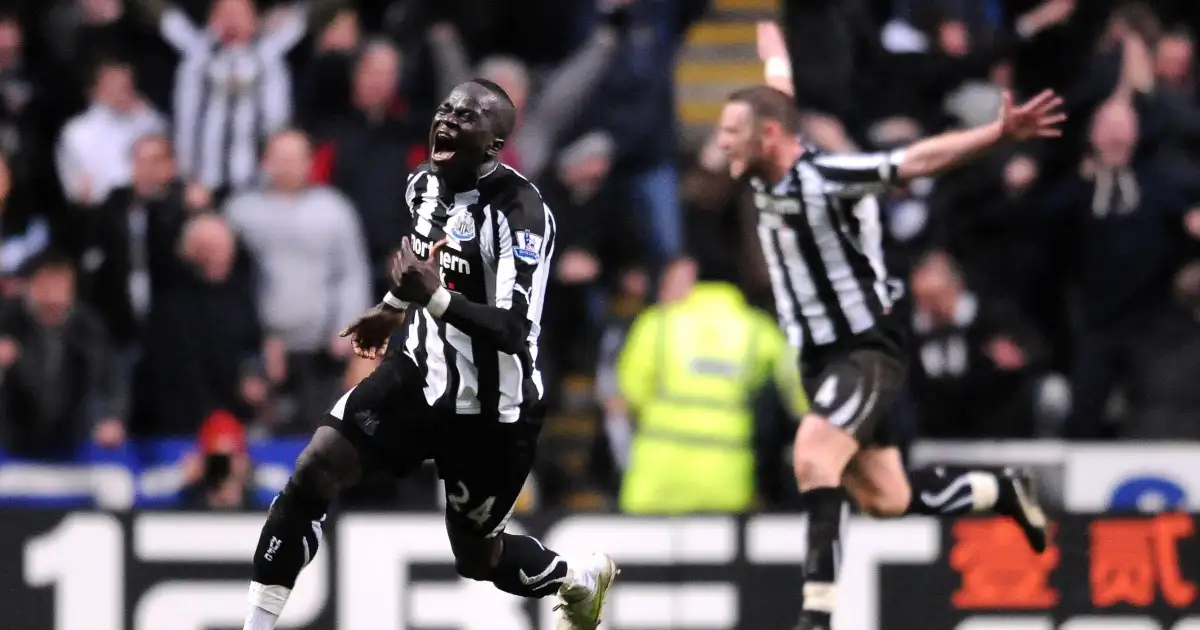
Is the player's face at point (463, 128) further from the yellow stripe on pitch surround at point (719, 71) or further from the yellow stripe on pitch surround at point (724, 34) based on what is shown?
the yellow stripe on pitch surround at point (724, 34)

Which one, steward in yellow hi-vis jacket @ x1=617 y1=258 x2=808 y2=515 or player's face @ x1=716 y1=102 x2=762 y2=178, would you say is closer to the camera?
player's face @ x1=716 y1=102 x2=762 y2=178

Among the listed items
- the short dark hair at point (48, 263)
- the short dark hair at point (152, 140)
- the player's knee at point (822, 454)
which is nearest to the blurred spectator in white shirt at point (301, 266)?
the short dark hair at point (152, 140)

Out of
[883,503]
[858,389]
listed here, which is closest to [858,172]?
[858,389]

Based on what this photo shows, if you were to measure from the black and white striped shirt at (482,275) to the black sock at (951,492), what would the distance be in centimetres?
Answer: 214

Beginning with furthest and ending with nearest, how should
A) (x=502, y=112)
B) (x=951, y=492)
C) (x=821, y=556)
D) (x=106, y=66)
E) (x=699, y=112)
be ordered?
(x=699, y=112) < (x=106, y=66) < (x=951, y=492) < (x=821, y=556) < (x=502, y=112)

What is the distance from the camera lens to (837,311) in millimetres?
8461

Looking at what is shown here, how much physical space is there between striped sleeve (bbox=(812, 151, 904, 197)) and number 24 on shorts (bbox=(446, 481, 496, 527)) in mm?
1956

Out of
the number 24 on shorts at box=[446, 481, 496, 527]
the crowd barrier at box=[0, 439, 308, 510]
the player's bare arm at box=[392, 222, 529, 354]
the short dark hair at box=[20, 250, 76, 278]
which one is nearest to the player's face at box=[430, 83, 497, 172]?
the player's bare arm at box=[392, 222, 529, 354]

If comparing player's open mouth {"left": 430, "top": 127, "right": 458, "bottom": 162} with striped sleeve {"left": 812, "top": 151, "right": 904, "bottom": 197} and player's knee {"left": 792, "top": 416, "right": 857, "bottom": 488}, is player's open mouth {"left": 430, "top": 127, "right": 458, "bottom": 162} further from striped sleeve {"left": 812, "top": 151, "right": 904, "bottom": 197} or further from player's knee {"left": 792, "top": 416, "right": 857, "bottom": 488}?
player's knee {"left": 792, "top": 416, "right": 857, "bottom": 488}

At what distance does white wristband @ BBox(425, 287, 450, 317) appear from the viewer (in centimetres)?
665

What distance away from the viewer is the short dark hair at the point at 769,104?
27.0ft

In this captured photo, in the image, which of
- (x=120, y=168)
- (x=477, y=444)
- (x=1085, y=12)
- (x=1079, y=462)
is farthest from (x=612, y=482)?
(x=1085, y=12)

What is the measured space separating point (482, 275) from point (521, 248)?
0.20m

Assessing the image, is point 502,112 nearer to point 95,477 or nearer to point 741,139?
point 741,139
